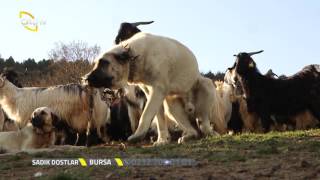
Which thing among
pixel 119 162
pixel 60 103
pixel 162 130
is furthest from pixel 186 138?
pixel 60 103

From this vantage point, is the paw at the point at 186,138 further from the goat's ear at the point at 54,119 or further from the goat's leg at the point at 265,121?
the goat's leg at the point at 265,121

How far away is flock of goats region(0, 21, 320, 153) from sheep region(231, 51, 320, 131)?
0.02 metres

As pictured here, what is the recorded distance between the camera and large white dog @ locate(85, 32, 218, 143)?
8875 mm

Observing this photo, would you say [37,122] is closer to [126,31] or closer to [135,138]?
[126,31]

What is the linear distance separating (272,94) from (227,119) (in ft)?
4.80

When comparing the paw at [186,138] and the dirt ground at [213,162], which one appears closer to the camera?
the dirt ground at [213,162]

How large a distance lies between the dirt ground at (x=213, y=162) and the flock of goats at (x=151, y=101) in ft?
3.75

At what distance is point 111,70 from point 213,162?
2830mm

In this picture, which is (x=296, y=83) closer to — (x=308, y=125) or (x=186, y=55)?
(x=308, y=125)

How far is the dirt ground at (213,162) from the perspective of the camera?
19.0ft

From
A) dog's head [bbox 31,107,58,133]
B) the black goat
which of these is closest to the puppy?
dog's head [bbox 31,107,58,133]

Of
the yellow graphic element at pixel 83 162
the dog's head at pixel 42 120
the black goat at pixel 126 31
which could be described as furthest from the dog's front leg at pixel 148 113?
the dog's head at pixel 42 120

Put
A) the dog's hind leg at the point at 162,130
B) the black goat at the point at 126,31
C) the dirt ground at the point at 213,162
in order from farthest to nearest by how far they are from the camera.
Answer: the black goat at the point at 126,31, the dog's hind leg at the point at 162,130, the dirt ground at the point at 213,162

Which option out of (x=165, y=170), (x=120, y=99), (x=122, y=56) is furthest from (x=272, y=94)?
(x=165, y=170)
